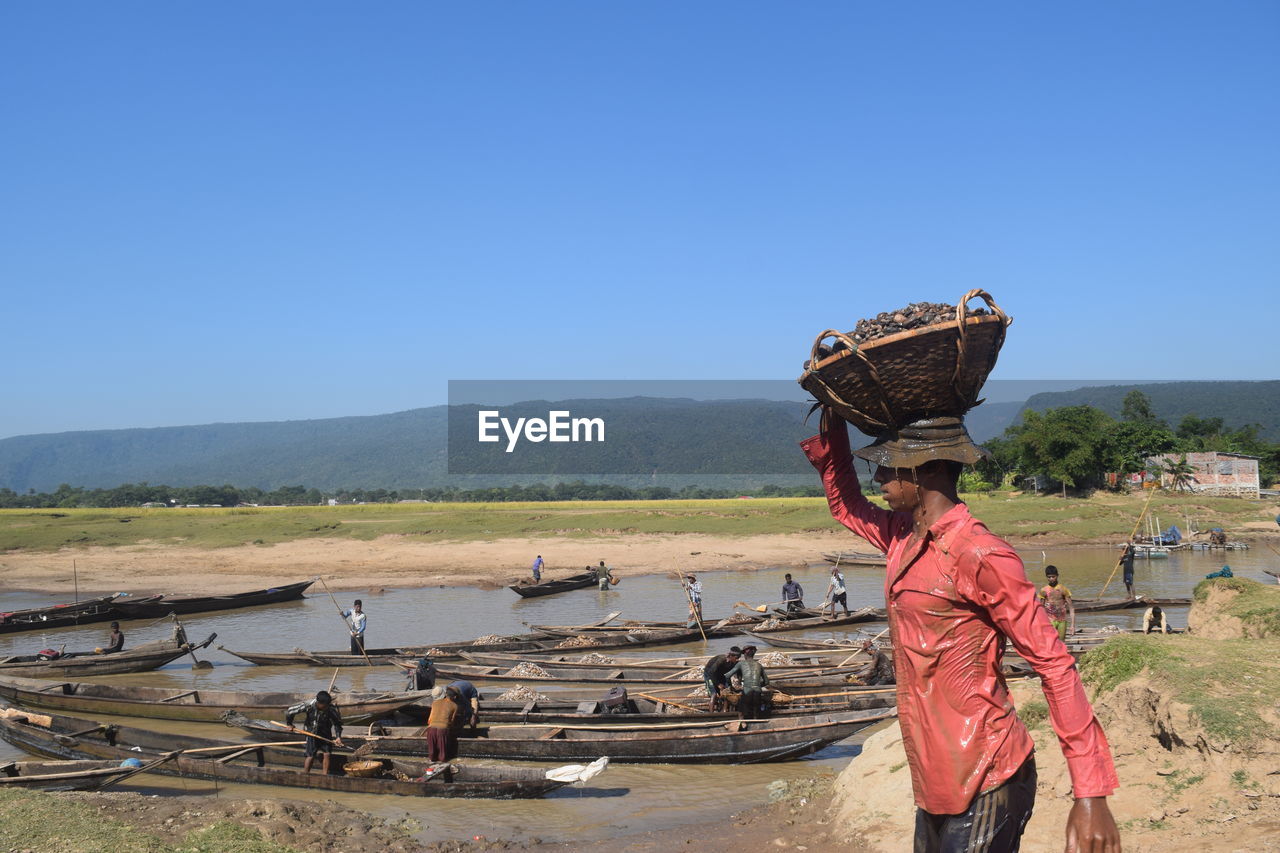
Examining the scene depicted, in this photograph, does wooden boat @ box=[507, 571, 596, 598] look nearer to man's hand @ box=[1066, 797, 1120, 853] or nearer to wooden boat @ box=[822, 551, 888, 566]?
wooden boat @ box=[822, 551, 888, 566]

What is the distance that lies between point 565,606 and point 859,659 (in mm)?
12969

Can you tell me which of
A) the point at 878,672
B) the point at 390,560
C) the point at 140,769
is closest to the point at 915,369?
the point at 140,769

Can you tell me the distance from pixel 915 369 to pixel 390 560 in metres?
35.3

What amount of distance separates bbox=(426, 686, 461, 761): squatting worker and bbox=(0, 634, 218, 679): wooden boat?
8.85 m

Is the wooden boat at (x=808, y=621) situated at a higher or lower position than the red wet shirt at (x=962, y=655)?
lower

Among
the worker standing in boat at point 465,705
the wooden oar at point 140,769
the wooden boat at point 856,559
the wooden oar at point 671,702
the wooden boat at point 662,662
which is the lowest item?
the wooden boat at point 856,559

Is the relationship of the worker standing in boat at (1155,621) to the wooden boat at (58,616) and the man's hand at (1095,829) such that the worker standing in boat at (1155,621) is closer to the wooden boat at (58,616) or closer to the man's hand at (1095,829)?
the man's hand at (1095,829)

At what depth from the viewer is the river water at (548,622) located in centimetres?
952

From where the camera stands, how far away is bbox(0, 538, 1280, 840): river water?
9.52 metres

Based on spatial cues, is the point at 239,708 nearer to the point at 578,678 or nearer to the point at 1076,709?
the point at 578,678

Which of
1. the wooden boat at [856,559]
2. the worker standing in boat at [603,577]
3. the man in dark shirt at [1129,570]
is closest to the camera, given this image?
the man in dark shirt at [1129,570]

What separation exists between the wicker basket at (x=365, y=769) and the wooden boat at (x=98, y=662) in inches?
345

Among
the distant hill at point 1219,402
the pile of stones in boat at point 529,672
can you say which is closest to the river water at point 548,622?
the pile of stones in boat at point 529,672

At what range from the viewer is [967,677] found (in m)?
2.58
